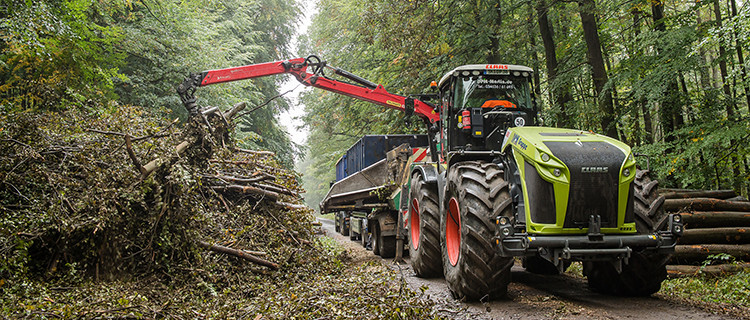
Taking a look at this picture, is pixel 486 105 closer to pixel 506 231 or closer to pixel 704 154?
pixel 506 231

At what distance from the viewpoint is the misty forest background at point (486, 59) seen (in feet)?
31.2

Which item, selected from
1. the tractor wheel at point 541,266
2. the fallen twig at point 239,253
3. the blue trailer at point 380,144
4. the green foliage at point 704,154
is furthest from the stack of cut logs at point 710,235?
the blue trailer at point 380,144

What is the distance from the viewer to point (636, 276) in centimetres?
568

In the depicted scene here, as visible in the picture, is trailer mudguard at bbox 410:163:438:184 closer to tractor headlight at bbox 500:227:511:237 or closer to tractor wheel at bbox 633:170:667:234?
tractor headlight at bbox 500:227:511:237

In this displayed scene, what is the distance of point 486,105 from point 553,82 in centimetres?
582

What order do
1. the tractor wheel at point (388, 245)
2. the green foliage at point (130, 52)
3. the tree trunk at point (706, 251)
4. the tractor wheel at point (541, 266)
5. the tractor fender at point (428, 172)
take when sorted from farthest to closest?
the tractor wheel at point (388, 245)
the green foliage at point (130, 52)
the tractor wheel at point (541, 266)
the tractor fender at point (428, 172)
the tree trunk at point (706, 251)

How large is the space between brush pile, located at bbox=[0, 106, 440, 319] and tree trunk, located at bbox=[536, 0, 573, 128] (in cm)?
737

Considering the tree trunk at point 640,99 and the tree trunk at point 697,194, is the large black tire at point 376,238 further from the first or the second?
the tree trunk at point 640,99

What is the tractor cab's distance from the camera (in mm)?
7426

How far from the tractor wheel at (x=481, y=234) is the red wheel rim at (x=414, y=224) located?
2515 millimetres

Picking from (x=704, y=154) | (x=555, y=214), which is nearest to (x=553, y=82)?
(x=704, y=154)

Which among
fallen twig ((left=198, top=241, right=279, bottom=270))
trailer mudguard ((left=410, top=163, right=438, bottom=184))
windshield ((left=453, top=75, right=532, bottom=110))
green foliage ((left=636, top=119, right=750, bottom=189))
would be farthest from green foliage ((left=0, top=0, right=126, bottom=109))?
green foliage ((left=636, top=119, right=750, bottom=189))

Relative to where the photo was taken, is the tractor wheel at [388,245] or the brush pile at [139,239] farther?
the tractor wheel at [388,245]

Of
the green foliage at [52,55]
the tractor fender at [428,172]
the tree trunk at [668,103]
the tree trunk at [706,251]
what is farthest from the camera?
the tree trunk at [668,103]
